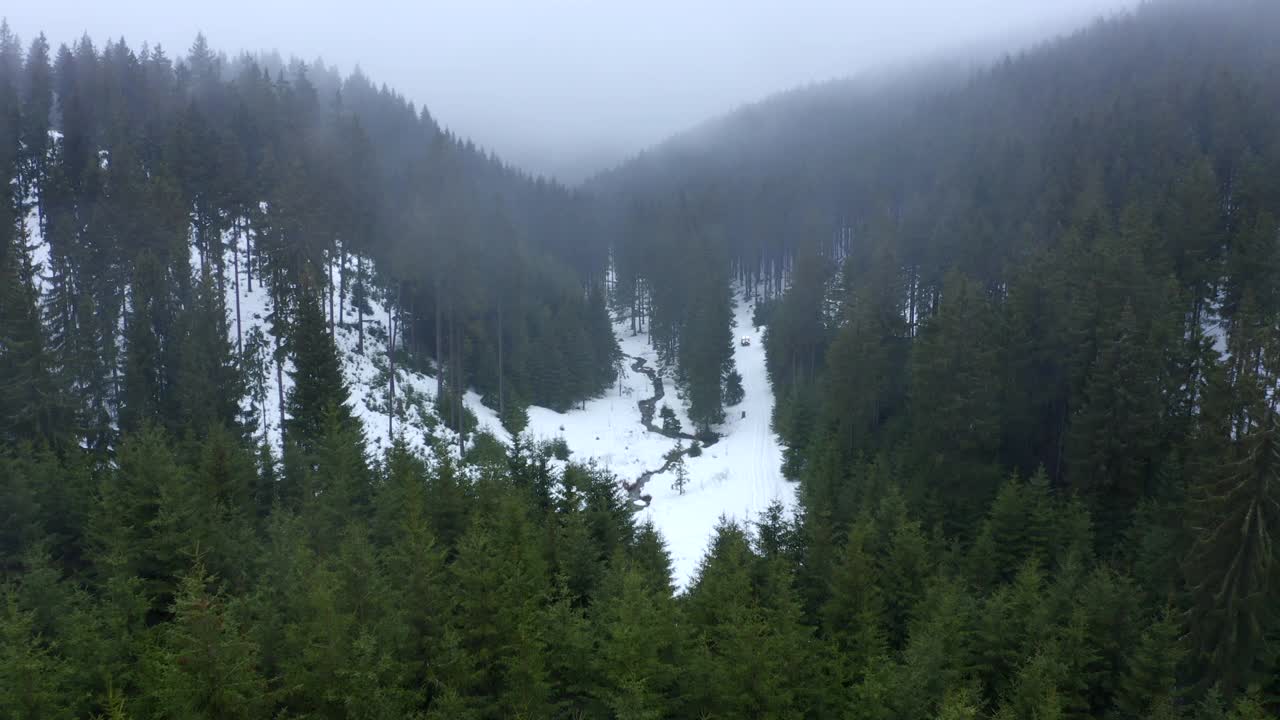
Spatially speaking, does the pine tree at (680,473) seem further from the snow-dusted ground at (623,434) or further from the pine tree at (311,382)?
the pine tree at (311,382)

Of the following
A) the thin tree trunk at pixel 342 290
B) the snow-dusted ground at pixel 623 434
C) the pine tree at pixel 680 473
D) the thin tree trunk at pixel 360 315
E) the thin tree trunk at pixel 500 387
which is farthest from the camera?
the thin tree trunk at pixel 500 387

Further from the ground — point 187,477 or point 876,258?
point 876,258

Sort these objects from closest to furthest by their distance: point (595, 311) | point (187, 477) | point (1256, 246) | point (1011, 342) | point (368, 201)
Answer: point (187, 477) < point (1011, 342) < point (1256, 246) < point (368, 201) < point (595, 311)

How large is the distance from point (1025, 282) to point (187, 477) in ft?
162

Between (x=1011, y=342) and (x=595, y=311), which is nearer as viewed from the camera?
(x=1011, y=342)

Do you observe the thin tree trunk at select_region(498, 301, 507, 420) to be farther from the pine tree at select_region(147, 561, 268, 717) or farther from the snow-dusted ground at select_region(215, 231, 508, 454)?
the pine tree at select_region(147, 561, 268, 717)

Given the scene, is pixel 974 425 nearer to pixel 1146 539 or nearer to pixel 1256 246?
pixel 1146 539

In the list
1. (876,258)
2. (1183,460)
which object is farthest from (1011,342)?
(876,258)

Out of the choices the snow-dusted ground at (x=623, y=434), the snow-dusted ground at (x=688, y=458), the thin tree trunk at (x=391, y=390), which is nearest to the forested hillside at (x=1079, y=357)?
the snow-dusted ground at (x=688, y=458)

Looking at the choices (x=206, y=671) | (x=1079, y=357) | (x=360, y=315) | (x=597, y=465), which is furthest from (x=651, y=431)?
(x=206, y=671)

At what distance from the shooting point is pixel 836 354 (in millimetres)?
48938

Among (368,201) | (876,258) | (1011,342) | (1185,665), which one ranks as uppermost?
(368,201)

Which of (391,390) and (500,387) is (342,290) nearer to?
(391,390)

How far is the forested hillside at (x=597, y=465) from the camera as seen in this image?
18.0 m
